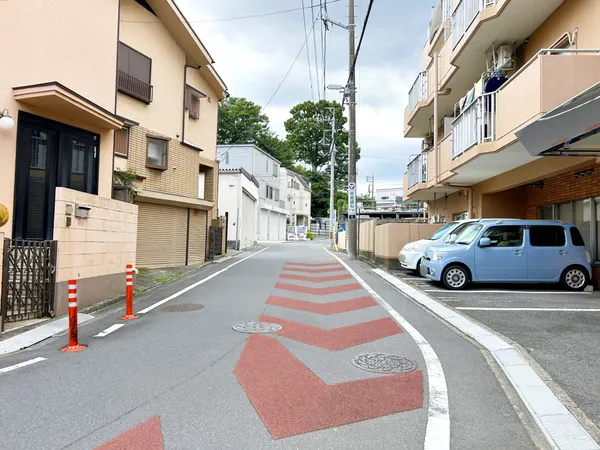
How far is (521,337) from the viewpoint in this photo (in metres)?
6.31

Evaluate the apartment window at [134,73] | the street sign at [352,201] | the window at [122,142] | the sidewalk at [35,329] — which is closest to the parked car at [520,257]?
the sidewalk at [35,329]

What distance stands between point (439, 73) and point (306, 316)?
12.4 m

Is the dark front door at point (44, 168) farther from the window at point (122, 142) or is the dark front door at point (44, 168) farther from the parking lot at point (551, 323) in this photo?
the parking lot at point (551, 323)

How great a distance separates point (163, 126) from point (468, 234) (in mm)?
11058

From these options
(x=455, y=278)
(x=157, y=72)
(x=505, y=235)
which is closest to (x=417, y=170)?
(x=505, y=235)

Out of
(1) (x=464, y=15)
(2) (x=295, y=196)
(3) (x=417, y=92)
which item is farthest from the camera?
(2) (x=295, y=196)

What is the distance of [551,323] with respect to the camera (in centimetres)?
719

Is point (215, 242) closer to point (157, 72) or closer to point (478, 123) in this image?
point (157, 72)

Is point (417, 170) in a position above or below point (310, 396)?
above

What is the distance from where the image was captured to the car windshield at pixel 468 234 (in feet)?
36.1

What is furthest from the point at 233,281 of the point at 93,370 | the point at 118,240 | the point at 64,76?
the point at 93,370

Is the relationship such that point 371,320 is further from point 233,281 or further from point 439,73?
point 439,73

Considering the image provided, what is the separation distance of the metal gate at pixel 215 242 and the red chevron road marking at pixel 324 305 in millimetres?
10186

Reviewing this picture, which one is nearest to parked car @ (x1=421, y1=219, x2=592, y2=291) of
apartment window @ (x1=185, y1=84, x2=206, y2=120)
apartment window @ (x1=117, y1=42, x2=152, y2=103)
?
apartment window @ (x1=117, y1=42, x2=152, y2=103)
